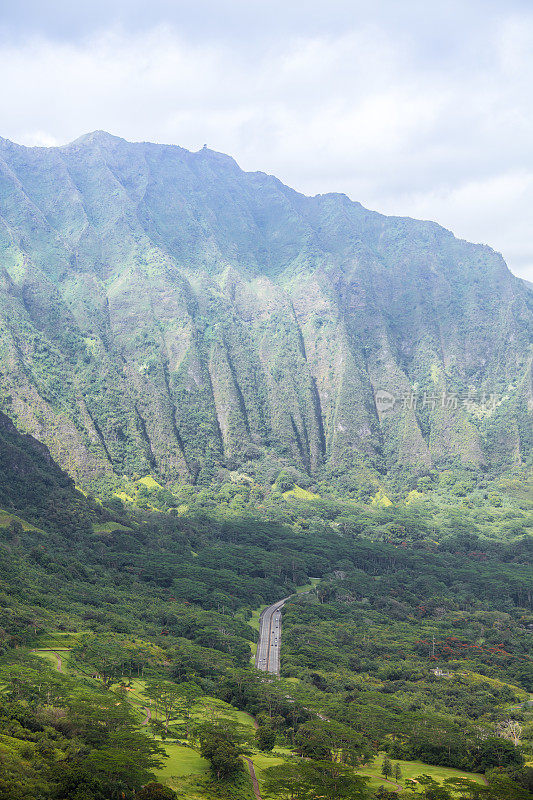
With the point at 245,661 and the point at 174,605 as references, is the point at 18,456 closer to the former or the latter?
the point at 174,605

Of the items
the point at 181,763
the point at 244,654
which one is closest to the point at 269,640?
the point at 244,654

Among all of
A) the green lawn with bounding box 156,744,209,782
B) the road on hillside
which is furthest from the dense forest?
the road on hillside

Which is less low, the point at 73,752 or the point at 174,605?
the point at 174,605

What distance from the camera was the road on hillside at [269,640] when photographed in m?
101

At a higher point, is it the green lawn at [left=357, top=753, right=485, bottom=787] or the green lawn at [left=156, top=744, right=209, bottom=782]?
the green lawn at [left=156, top=744, right=209, bottom=782]

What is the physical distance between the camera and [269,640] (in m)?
114

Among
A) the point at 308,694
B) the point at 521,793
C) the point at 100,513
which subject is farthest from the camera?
the point at 100,513

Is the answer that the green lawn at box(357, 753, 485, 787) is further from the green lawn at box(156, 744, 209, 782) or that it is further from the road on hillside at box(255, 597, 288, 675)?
the road on hillside at box(255, 597, 288, 675)

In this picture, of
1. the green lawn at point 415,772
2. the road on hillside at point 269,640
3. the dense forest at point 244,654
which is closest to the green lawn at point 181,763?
the dense forest at point 244,654

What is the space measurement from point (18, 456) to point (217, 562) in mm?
52334

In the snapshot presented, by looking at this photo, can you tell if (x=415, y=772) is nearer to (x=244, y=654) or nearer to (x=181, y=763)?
(x=181, y=763)

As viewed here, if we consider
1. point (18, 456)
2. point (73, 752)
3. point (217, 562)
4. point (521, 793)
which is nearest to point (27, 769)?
point (73, 752)

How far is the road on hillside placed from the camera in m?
101

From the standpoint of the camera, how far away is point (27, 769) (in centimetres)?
4528
